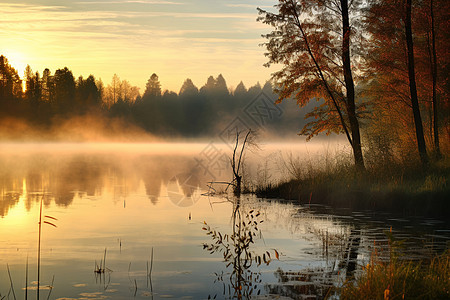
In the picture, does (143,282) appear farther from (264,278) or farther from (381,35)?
(381,35)

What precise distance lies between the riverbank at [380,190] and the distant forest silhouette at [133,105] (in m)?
102

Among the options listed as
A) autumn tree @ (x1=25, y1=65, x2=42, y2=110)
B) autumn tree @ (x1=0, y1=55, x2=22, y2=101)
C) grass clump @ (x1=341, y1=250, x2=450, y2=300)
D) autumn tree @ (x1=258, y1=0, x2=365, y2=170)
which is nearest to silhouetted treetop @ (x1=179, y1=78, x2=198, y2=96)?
autumn tree @ (x1=25, y1=65, x2=42, y2=110)

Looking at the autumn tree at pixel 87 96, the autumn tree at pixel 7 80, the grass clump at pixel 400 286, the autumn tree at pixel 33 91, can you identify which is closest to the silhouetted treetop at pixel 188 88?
the autumn tree at pixel 87 96

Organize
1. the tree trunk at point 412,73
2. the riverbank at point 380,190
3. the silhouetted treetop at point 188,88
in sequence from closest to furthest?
the riverbank at point 380,190 < the tree trunk at point 412,73 < the silhouetted treetop at point 188,88

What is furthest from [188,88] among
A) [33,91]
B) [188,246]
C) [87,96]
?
[188,246]

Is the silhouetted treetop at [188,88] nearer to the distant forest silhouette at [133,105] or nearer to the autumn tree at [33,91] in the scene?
the distant forest silhouette at [133,105]

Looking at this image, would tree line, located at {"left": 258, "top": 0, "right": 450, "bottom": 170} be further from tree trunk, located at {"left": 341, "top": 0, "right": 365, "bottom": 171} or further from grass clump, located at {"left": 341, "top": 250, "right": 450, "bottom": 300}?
grass clump, located at {"left": 341, "top": 250, "right": 450, "bottom": 300}

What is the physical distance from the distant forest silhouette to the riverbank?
10211 cm

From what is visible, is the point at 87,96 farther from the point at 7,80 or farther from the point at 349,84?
the point at 349,84

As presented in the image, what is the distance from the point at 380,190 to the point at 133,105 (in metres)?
115

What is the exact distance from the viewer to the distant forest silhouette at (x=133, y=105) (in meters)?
121

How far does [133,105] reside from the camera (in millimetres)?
133000

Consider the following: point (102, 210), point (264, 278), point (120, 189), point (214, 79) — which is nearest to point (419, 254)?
point (264, 278)

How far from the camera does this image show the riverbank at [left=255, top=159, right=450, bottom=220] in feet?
65.4
